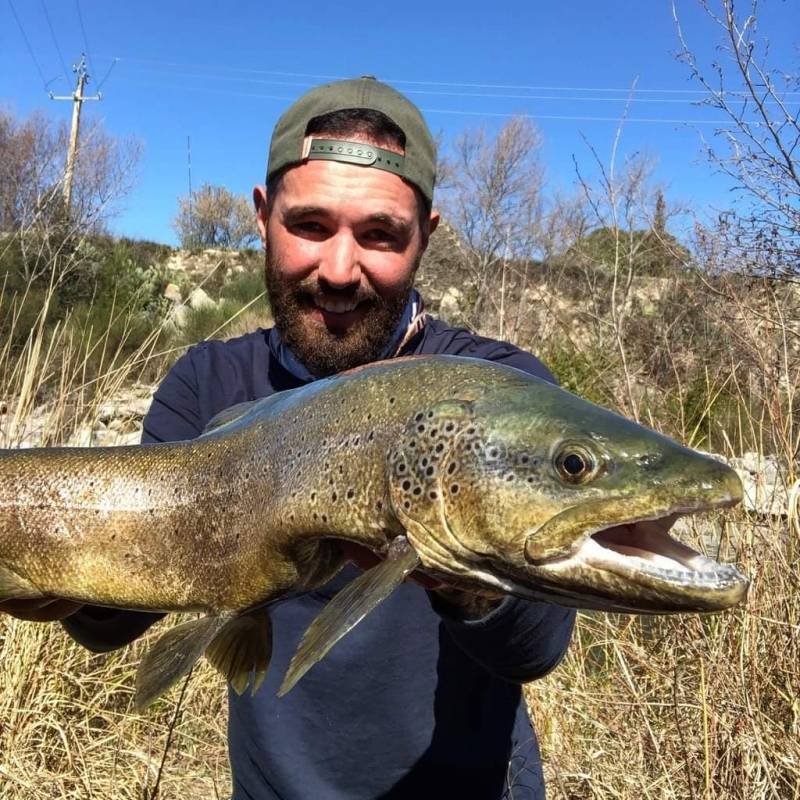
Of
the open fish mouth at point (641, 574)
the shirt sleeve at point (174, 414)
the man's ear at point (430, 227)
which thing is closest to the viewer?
the open fish mouth at point (641, 574)

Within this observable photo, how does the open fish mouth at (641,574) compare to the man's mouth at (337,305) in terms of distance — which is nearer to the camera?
the open fish mouth at (641,574)

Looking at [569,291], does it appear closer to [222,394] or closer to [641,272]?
[641,272]

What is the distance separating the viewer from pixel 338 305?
267 cm

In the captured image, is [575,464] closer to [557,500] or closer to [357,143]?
[557,500]

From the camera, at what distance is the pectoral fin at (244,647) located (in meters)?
1.86

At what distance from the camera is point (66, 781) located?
3.72 metres

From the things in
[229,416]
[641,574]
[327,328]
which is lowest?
[641,574]

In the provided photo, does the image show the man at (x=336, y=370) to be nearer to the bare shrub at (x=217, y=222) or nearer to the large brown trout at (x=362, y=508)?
the large brown trout at (x=362, y=508)

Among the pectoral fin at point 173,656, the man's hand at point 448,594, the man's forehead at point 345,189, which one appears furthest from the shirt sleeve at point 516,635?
the man's forehead at point 345,189

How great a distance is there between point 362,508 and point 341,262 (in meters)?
1.22

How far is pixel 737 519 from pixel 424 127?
213 centimetres

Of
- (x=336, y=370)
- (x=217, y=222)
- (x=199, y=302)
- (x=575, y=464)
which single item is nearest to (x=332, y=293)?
(x=336, y=370)

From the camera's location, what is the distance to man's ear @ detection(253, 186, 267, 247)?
9.74 feet

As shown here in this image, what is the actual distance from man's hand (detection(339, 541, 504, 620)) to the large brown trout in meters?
0.05
